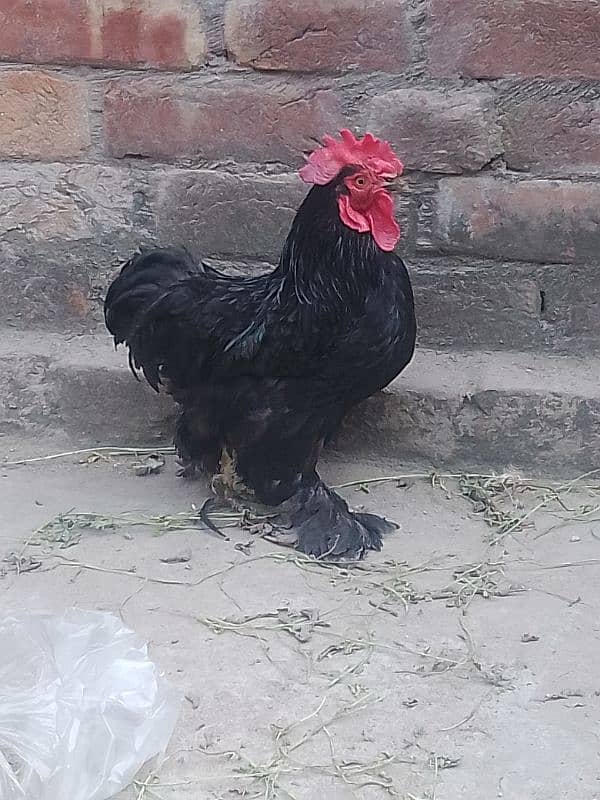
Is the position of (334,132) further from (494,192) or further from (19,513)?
(19,513)

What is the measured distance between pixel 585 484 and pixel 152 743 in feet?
4.59

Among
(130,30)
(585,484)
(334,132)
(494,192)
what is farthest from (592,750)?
(130,30)

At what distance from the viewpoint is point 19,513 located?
257 centimetres

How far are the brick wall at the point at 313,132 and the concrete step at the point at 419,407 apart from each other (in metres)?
0.12

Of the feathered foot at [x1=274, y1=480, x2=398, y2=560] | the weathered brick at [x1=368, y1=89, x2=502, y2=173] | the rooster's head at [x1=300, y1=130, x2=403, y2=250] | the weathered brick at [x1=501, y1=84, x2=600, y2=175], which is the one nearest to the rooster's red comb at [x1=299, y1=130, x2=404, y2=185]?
the rooster's head at [x1=300, y1=130, x2=403, y2=250]

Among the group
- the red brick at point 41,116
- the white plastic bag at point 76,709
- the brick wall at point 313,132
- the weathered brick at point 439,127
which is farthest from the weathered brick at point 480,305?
the white plastic bag at point 76,709

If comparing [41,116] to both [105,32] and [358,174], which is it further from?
[358,174]

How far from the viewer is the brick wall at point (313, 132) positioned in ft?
8.46

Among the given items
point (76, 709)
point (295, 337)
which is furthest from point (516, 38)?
point (76, 709)

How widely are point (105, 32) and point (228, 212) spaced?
54cm

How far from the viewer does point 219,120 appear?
8.89ft

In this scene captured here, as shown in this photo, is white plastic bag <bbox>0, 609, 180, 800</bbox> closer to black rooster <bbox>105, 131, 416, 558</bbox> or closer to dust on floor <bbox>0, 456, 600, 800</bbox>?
dust on floor <bbox>0, 456, 600, 800</bbox>

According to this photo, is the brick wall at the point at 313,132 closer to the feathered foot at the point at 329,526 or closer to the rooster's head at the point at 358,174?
the rooster's head at the point at 358,174

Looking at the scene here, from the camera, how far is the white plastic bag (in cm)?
158
